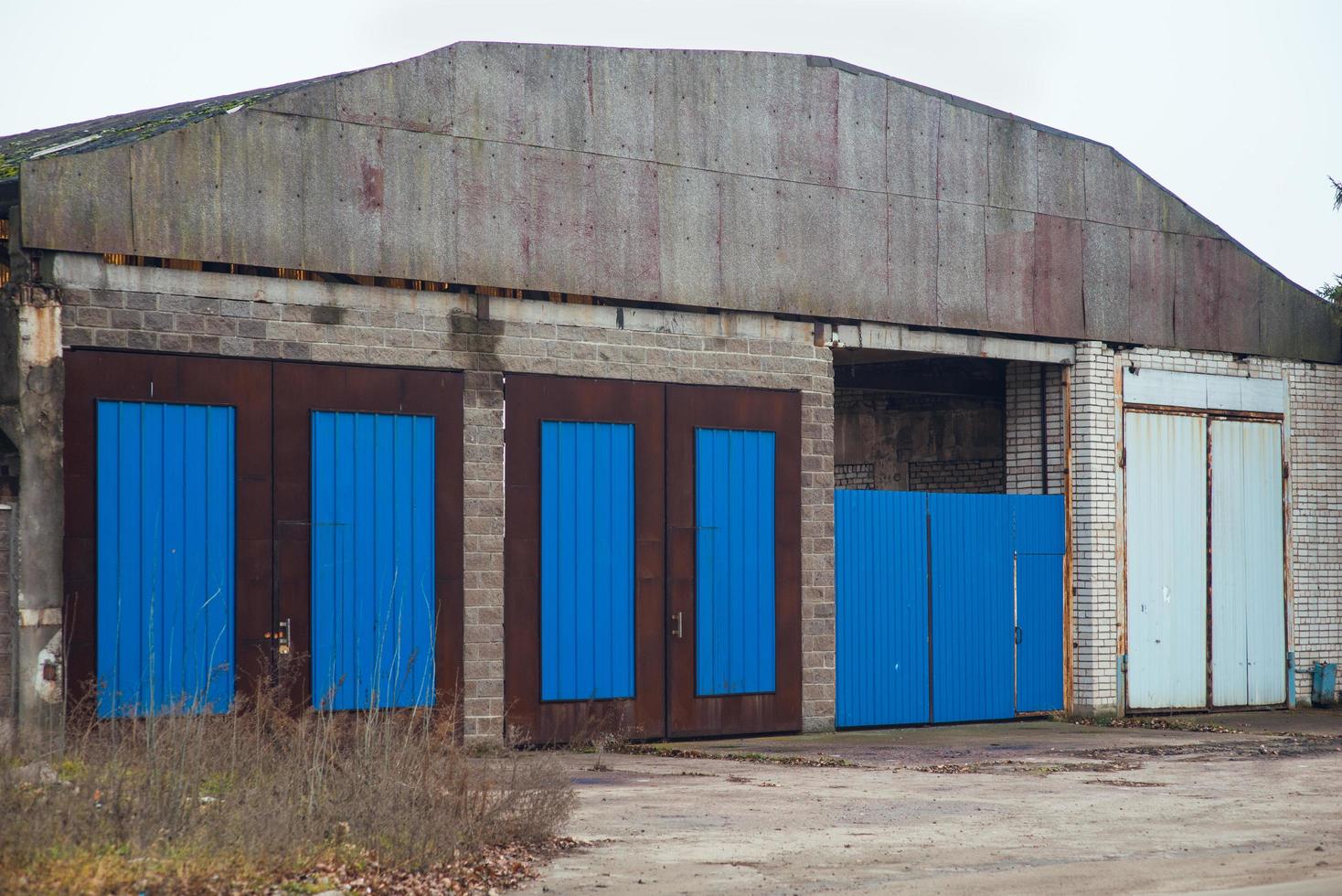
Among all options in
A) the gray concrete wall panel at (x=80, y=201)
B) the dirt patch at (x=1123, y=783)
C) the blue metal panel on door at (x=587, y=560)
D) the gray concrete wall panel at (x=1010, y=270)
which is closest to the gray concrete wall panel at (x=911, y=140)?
the gray concrete wall panel at (x=1010, y=270)

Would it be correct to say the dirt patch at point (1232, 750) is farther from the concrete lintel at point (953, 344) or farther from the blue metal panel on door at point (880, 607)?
the concrete lintel at point (953, 344)

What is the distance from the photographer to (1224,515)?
1975cm

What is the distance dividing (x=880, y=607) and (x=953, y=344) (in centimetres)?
295

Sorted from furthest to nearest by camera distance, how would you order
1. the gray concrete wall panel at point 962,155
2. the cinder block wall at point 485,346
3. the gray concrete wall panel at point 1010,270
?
the gray concrete wall panel at point 1010,270 < the gray concrete wall panel at point 962,155 < the cinder block wall at point 485,346

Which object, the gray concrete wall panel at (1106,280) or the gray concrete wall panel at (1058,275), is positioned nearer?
the gray concrete wall panel at (1058,275)

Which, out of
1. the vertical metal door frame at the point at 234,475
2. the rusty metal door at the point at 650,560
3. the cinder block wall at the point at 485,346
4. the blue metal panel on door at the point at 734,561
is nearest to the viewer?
the vertical metal door frame at the point at 234,475

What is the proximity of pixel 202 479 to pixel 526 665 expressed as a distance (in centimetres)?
337

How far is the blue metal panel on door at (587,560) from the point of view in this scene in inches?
594

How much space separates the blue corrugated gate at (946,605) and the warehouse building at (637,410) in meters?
0.05

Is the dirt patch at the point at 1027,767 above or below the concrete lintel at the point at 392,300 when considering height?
below

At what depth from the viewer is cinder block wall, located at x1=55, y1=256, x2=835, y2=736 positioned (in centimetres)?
1314

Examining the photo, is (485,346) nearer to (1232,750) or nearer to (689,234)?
(689,234)

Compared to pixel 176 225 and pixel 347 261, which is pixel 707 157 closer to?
pixel 347 261

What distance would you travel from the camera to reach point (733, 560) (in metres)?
16.2
